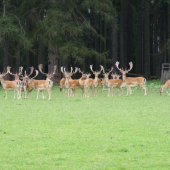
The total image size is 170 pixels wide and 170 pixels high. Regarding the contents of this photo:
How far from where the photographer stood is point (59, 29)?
32.0 meters

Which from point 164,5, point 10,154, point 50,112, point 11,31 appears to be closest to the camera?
point 10,154

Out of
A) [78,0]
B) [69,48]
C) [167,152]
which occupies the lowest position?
[167,152]

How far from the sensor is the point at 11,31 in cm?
3044

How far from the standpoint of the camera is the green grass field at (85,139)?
8.18 meters

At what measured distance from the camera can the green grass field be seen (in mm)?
8180

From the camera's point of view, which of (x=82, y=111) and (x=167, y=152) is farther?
(x=82, y=111)

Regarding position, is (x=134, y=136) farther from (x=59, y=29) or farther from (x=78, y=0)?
(x=78, y=0)

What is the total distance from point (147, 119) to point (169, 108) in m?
3.37

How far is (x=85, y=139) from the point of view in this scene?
1031 cm

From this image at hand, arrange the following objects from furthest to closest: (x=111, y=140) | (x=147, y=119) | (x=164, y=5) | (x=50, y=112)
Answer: (x=164, y=5)
(x=50, y=112)
(x=147, y=119)
(x=111, y=140)

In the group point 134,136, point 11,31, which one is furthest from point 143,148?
point 11,31

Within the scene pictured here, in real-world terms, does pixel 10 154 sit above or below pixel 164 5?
below

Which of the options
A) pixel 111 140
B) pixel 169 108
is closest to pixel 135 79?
pixel 169 108

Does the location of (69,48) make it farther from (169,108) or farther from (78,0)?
(169,108)
